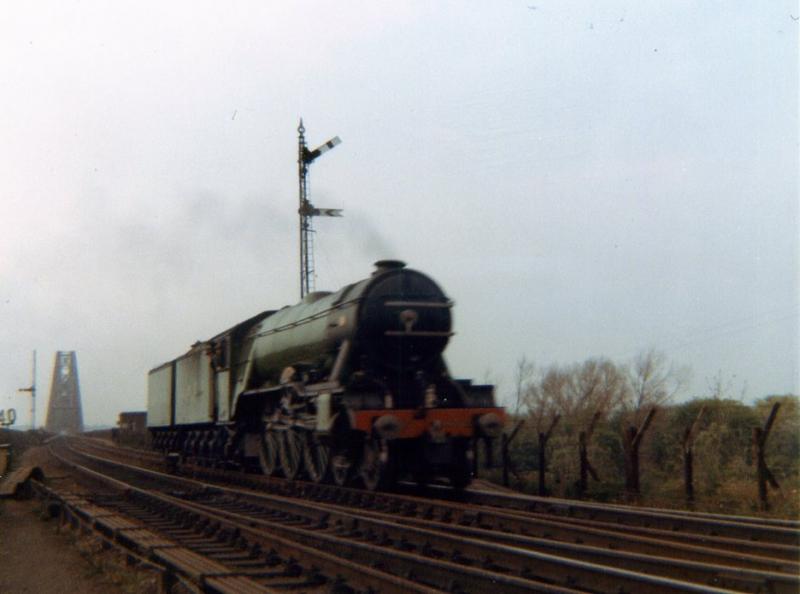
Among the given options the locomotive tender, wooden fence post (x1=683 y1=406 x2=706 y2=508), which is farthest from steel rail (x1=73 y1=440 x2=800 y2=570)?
wooden fence post (x1=683 y1=406 x2=706 y2=508)

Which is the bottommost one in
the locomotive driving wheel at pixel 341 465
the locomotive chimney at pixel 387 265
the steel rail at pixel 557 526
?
the steel rail at pixel 557 526

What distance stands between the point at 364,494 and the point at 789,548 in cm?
671

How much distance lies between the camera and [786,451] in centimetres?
→ 1416

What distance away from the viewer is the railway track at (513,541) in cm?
607

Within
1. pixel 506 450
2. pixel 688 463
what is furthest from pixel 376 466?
pixel 688 463

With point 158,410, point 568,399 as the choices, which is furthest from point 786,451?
point 158,410

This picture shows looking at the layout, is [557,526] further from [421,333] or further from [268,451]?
[268,451]

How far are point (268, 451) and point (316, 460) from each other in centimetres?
290

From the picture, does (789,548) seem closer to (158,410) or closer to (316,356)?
(316,356)

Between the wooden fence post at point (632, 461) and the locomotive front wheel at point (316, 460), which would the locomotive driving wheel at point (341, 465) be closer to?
the locomotive front wheel at point (316, 460)

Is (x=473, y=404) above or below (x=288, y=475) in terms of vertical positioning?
above

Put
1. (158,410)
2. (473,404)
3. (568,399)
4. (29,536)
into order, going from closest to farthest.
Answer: (29,536) < (473,404) < (568,399) < (158,410)

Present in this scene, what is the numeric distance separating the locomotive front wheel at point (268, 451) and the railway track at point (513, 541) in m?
3.23

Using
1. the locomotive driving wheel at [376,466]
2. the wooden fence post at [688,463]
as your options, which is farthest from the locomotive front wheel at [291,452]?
the wooden fence post at [688,463]
